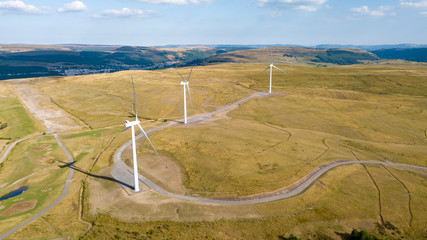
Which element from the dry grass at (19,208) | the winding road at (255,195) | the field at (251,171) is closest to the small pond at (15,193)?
the field at (251,171)

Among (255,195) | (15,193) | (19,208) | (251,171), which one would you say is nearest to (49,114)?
(15,193)

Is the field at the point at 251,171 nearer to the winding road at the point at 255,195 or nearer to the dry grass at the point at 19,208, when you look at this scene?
the winding road at the point at 255,195

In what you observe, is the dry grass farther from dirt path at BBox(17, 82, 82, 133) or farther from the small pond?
dirt path at BBox(17, 82, 82, 133)

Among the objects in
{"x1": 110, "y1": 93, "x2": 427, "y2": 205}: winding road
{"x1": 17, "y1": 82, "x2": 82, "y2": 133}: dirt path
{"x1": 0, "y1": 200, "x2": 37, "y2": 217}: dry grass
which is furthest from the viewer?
{"x1": 17, "y1": 82, "x2": 82, "y2": 133}: dirt path

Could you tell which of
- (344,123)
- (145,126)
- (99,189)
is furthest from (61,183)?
(344,123)

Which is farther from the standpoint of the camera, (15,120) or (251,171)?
(15,120)

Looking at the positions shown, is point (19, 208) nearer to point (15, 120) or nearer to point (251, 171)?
point (251, 171)

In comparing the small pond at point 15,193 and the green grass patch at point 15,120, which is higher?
the green grass patch at point 15,120

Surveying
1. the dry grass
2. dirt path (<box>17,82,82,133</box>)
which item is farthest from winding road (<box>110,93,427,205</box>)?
dirt path (<box>17,82,82,133</box>)
